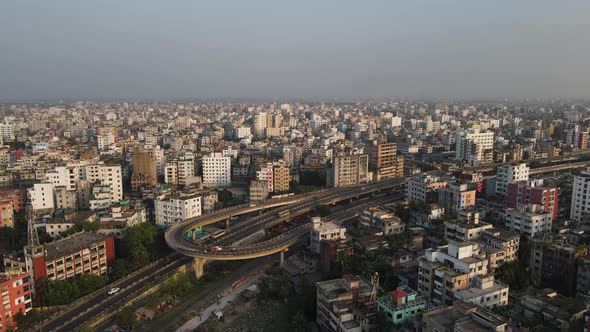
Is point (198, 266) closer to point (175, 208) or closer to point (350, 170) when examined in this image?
point (175, 208)

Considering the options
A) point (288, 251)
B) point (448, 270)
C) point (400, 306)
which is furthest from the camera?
point (288, 251)

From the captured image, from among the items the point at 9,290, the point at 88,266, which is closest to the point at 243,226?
the point at 88,266

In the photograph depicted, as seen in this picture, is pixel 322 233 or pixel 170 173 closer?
pixel 322 233

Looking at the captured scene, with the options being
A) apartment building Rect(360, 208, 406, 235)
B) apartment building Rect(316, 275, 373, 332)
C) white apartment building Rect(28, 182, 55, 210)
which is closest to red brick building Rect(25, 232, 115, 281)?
white apartment building Rect(28, 182, 55, 210)

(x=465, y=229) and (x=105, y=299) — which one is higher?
(x=465, y=229)

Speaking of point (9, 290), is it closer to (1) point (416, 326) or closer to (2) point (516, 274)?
(1) point (416, 326)

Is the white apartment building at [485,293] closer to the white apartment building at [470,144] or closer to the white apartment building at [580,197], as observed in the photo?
the white apartment building at [580,197]

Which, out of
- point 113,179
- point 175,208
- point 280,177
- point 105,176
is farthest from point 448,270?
point 105,176

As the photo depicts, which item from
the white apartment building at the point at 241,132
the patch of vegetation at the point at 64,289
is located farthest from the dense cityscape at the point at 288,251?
the white apartment building at the point at 241,132
